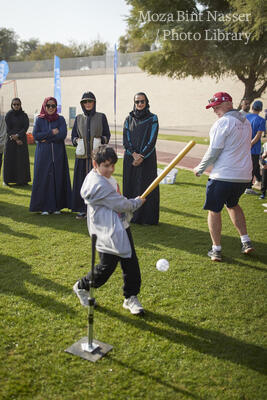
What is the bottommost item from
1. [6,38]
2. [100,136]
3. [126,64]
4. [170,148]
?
[170,148]

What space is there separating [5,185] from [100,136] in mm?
4008

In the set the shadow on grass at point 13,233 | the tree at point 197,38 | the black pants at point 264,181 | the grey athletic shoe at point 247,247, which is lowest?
the shadow on grass at point 13,233

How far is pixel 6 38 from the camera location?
2923 inches

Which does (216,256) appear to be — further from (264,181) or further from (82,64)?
(82,64)

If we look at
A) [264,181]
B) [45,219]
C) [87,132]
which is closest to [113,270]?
[45,219]

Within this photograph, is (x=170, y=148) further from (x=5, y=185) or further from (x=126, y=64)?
(x=126, y=64)

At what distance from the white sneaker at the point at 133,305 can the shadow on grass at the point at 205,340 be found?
0.08 meters

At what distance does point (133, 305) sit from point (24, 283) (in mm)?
1390

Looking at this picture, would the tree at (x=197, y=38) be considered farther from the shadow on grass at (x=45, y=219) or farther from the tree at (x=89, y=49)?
the tree at (x=89, y=49)

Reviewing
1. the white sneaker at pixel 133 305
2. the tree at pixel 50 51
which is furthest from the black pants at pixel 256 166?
the tree at pixel 50 51

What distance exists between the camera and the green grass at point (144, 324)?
285cm

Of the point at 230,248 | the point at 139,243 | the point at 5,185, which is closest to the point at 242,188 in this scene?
the point at 230,248

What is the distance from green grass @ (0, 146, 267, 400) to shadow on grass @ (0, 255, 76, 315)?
0.01 metres

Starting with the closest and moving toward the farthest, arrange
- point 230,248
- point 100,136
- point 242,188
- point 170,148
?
point 242,188 < point 230,248 < point 100,136 < point 170,148
